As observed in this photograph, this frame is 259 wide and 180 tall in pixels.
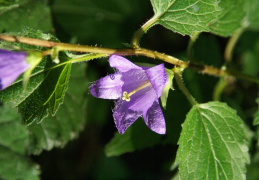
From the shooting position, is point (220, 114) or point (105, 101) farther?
point (105, 101)

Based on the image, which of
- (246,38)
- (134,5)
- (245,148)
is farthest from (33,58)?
(246,38)

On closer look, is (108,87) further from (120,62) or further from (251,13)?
(251,13)

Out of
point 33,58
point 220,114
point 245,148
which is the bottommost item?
point 245,148

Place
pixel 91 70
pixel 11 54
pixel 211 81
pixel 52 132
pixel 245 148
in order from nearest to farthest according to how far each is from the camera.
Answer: pixel 11 54, pixel 245 148, pixel 52 132, pixel 211 81, pixel 91 70

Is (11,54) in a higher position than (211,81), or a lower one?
higher

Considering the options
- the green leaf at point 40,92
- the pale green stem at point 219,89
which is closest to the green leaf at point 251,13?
the pale green stem at point 219,89

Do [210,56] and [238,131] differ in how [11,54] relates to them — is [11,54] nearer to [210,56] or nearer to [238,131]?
[238,131]

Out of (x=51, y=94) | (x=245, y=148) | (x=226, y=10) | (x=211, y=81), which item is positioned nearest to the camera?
(x=51, y=94)

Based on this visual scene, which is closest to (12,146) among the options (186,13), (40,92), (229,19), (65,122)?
(65,122)
